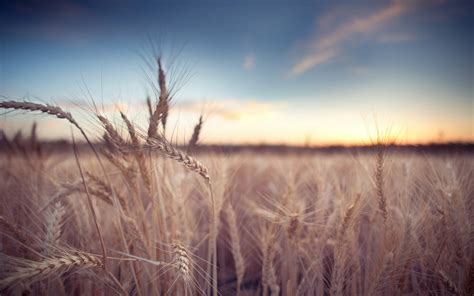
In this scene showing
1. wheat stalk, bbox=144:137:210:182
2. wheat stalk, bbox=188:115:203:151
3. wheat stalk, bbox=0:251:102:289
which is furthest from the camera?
wheat stalk, bbox=188:115:203:151

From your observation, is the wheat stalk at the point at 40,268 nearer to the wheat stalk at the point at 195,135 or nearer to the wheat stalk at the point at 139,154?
the wheat stalk at the point at 139,154

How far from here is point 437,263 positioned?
1.37 metres

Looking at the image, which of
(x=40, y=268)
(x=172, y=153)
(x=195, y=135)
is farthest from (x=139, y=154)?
(x=40, y=268)

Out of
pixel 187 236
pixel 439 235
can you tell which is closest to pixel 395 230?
pixel 439 235

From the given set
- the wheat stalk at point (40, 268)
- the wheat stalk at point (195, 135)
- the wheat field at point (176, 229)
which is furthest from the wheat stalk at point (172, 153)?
the wheat stalk at point (40, 268)

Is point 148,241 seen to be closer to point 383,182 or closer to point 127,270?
point 127,270

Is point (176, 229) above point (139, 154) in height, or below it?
below

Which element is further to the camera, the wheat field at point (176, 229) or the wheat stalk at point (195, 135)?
the wheat stalk at point (195, 135)

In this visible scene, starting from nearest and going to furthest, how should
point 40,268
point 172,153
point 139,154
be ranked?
point 40,268 → point 172,153 → point 139,154

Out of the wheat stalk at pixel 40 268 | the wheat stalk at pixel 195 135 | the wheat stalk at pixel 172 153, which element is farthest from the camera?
the wheat stalk at pixel 195 135

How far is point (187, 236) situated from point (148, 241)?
286mm

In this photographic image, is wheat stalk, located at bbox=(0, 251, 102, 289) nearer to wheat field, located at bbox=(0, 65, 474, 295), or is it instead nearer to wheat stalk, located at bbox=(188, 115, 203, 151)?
wheat field, located at bbox=(0, 65, 474, 295)

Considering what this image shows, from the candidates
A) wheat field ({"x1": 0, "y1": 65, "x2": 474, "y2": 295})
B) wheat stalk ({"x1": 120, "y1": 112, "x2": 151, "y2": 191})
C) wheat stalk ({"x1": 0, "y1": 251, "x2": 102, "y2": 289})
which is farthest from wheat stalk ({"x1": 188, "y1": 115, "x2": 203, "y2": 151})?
wheat stalk ({"x1": 0, "y1": 251, "x2": 102, "y2": 289})

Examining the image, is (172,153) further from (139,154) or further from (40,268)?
(40,268)
